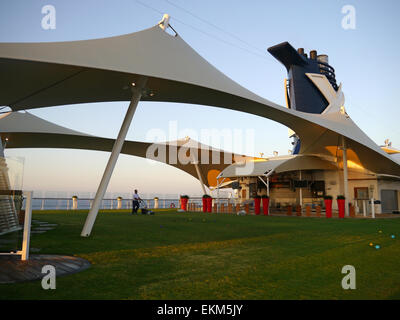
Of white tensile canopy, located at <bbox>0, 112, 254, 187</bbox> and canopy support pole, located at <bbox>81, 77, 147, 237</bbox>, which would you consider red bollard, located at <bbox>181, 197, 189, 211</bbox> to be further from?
canopy support pole, located at <bbox>81, 77, 147, 237</bbox>

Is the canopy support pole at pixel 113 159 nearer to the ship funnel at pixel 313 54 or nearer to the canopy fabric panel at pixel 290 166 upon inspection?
the canopy fabric panel at pixel 290 166

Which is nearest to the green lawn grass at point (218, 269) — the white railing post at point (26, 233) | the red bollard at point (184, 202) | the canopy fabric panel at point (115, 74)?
the white railing post at point (26, 233)

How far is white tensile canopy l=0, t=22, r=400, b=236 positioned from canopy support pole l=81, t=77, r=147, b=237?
0.02 metres

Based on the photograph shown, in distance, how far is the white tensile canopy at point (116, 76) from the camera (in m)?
6.29

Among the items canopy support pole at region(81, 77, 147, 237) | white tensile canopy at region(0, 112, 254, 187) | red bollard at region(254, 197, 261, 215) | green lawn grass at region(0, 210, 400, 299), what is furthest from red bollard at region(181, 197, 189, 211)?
green lawn grass at region(0, 210, 400, 299)

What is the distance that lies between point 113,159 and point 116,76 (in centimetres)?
222

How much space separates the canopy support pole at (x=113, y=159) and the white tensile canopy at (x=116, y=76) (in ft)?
0.08

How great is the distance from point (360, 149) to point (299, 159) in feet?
13.4

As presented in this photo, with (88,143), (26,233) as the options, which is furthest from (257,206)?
(26,233)

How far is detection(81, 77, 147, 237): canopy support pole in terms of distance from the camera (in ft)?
24.0

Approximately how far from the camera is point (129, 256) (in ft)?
16.2

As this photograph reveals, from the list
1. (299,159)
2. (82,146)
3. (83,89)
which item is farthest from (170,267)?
(82,146)
